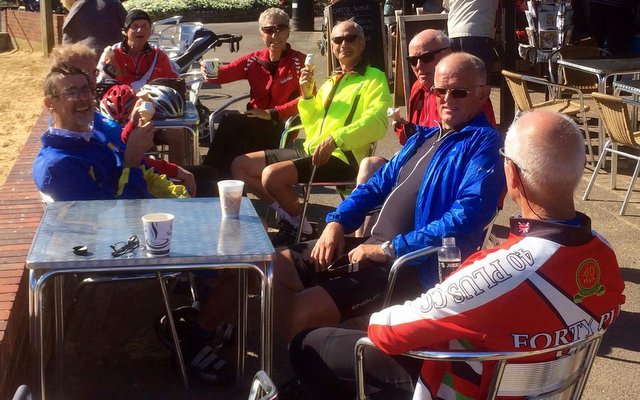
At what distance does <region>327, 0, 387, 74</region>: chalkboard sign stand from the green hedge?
13699 mm

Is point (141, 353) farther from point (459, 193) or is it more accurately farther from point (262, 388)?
point (262, 388)

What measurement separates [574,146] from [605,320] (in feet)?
1.52

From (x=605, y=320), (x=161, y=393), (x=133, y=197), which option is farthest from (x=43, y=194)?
(x=605, y=320)

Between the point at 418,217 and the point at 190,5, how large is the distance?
70.9 ft

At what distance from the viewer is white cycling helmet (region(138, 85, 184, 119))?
5871 millimetres

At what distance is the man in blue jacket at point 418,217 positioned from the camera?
3529 millimetres

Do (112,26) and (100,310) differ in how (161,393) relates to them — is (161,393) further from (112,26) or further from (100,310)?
(112,26)

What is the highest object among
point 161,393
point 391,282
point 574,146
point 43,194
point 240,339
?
point 574,146

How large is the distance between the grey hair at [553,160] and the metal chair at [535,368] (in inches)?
16.1

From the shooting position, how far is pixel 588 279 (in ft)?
7.64

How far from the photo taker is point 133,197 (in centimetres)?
425

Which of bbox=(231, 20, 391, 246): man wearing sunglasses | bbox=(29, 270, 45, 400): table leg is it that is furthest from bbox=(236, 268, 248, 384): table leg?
bbox=(231, 20, 391, 246): man wearing sunglasses

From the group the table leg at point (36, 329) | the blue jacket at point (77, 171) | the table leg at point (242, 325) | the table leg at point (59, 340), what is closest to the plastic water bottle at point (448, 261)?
the table leg at point (242, 325)

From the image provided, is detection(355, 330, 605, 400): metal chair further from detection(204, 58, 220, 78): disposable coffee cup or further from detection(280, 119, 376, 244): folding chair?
detection(204, 58, 220, 78): disposable coffee cup
